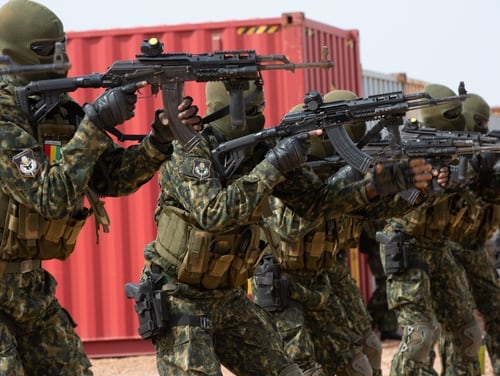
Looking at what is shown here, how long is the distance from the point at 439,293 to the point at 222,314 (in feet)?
13.0

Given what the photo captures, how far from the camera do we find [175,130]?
6375 millimetres

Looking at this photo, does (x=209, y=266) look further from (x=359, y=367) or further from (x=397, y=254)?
(x=397, y=254)

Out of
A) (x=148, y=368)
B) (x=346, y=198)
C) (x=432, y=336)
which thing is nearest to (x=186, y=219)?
(x=346, y=198)

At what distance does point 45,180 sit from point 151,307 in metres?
1.21

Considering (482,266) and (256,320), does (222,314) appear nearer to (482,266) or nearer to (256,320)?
(256,320)

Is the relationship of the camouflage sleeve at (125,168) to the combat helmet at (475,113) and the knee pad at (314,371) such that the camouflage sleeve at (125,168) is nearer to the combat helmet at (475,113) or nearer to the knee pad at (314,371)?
the knee pad at (314,371)

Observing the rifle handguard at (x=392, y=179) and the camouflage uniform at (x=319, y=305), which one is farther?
the camouflage uniform at (x=319, y=305)

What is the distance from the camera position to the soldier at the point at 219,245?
648cm

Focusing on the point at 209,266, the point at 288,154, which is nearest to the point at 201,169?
Result: the point at 288,154

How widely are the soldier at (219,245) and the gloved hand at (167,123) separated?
7.8 inches

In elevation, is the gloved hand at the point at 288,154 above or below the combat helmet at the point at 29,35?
below

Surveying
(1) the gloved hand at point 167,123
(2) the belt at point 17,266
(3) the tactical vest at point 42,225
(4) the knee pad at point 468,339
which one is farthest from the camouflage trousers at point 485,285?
A: (2) the belt at point 17,266

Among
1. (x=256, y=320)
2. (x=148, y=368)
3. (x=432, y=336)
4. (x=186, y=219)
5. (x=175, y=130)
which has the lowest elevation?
(x=148, y=368)

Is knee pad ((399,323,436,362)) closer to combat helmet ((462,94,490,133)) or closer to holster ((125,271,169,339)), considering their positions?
combat helmet ((462,94,490,133))
